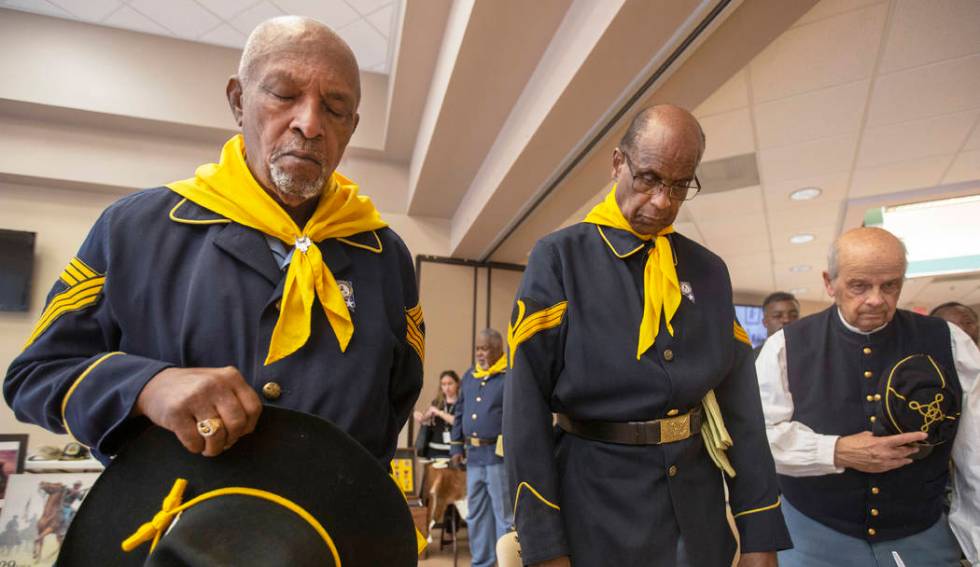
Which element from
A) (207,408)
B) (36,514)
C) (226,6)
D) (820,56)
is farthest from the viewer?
(226,6)

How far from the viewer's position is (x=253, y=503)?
0.68 m

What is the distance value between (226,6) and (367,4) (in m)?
1.26

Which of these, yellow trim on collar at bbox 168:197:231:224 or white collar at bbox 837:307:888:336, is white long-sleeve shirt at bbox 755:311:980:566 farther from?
yellow trim on collar at bbox 168:197:231:224

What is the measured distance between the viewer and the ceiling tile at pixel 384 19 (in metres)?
4.97

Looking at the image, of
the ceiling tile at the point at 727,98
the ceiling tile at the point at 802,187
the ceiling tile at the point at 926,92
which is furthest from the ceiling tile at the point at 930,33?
the ceiling tile at the point at 802,187

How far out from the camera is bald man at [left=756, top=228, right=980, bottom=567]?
5.14 feet

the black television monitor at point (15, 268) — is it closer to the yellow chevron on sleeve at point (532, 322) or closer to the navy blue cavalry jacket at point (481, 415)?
the navy blue cavalry jacket at point (481, 415)

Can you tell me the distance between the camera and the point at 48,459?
3443 millimetres


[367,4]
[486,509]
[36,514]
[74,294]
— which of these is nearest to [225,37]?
[367,4]

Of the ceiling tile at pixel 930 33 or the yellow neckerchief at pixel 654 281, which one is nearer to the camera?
the yellow neckerchief at pixel 654 281

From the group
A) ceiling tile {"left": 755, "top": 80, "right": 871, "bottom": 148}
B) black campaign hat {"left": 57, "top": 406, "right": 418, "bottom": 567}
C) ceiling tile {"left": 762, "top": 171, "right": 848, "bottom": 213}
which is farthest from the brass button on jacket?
ceiling tile {"left": 762, "top": 171, "right": 848, "bottom": 213}

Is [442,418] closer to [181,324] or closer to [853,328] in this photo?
[853,328]

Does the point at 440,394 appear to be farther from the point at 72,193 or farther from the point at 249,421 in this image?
the point at 249,421

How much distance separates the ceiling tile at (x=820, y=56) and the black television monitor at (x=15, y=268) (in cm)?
649
